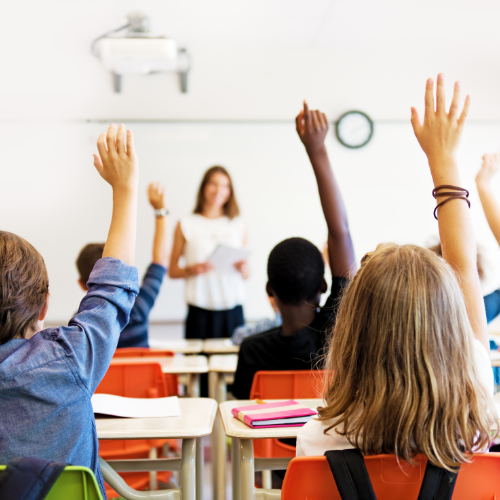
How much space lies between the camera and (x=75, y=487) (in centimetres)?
78

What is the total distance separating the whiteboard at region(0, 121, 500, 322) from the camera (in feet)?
13.6

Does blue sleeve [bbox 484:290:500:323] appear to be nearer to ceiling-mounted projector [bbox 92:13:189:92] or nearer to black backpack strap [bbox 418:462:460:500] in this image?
black backpack strap [bbox 418:462:460:500]

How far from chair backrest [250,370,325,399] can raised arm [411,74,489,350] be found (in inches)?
25.0

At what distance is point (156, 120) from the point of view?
13.8 ft

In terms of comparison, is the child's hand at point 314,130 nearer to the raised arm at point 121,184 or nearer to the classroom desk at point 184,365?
the raised arm at point 121,184

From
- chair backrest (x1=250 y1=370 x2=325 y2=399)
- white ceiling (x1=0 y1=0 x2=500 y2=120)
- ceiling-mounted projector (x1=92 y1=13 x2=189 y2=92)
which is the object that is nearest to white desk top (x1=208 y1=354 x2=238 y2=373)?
chair backrest (x1=250 y1=370 x2=325 y2=399)

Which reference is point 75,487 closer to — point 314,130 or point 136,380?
point 136,380

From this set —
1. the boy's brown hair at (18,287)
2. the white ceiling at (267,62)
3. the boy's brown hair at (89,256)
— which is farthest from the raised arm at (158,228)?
the white ceiling at (267,62)

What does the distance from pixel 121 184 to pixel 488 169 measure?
1287 mm

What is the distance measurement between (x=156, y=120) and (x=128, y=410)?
3.27 m

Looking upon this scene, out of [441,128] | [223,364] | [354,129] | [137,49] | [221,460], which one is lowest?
[221,460]

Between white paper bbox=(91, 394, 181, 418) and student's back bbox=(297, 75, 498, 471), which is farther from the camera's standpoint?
white paper bbox=(91, 394, 181, 418)

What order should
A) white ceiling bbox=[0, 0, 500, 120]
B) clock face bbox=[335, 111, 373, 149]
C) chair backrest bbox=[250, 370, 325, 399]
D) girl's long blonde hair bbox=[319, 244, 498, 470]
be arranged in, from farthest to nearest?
clock face bbox=[335, 111, 373, 149] → white ceiling bbox=[0, 0, 500, 120] → chair backrest bbox=[250, 370, 325, 399] → girl's long blonde hair bbox=[319, 244, 498, 470]

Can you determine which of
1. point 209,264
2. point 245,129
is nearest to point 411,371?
point 209,264
